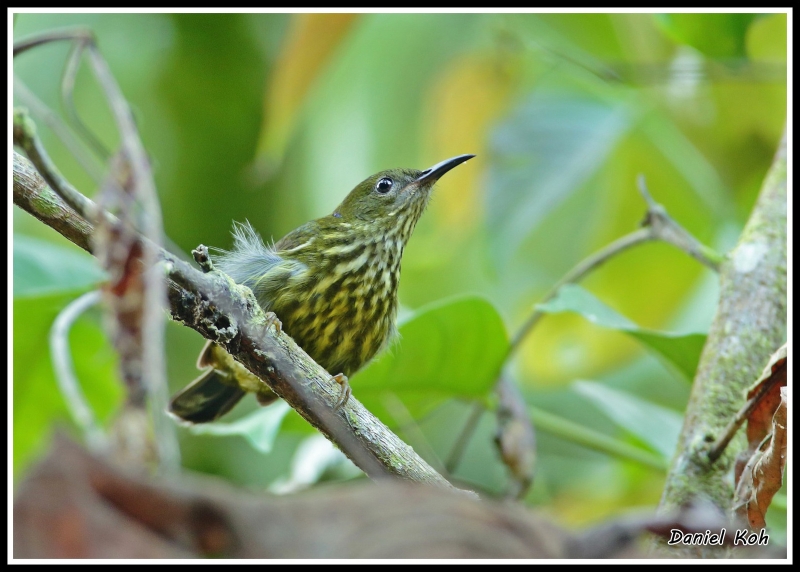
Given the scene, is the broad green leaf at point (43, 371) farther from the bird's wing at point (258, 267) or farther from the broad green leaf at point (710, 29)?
the broad green leaf at point (710, 29)

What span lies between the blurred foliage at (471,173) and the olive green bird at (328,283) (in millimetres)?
198

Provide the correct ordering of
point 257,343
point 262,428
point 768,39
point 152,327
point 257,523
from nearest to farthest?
point 152,327, point 257,523, point 257,343, point 262,428, point 768,39

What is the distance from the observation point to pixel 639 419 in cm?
336

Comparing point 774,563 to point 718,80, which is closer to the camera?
point 774,563

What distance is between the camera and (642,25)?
4914 millimetres

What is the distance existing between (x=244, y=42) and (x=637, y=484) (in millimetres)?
4039

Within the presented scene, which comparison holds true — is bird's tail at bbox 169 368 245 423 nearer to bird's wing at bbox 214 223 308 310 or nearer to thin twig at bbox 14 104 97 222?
bird's wing at bbox 214 223 308 310

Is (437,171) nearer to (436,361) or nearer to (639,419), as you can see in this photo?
(436,361)

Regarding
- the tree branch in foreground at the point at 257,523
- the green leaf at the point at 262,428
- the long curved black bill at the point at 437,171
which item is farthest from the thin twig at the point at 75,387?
the long curved black bill at the point at 437,171

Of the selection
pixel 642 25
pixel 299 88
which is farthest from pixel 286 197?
pixel 642 25

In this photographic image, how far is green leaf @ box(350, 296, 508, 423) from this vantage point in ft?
10.7

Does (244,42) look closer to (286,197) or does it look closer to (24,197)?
(286,197)

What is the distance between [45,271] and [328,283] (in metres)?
1.41

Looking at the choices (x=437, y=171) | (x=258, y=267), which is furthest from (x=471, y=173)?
(x=258, y=267)
